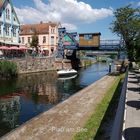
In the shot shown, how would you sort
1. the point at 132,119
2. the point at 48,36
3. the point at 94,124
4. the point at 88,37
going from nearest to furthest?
the point at 132,119
the point at 94,124
the point at 88,37
the point at 48,36

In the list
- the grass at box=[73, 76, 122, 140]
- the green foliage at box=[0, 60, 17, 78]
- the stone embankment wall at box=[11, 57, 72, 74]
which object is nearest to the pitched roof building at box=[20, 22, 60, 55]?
the stone embankment wall at box=[11, 57, 72, 74]

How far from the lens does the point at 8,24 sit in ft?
229

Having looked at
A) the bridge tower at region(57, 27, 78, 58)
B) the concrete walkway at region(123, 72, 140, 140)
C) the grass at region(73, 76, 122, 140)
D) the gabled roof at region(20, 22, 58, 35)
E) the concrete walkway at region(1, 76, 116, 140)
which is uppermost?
the gabled roof at region(20, 22, 58, 35)

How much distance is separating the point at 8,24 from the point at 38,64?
11.7 meters

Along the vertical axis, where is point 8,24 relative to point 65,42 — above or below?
above

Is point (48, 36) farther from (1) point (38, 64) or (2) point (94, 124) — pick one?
(2) point (94, 124)

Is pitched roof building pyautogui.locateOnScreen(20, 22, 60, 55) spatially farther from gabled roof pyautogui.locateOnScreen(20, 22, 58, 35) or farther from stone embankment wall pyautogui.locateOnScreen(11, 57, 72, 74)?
stone embankment wall pyautogui.locateOnScreen(11, 57, 72, 74)

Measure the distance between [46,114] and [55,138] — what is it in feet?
19.4

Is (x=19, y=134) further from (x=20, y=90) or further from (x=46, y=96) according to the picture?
(x=20, y=90)

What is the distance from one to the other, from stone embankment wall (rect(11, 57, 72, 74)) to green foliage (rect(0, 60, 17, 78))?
3.85 m

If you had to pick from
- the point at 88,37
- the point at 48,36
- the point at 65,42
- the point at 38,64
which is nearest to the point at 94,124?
the point at 38,64

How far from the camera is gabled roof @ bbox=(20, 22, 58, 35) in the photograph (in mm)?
99062

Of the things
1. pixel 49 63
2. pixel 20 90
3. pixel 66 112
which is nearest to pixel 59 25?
pixel 49 63

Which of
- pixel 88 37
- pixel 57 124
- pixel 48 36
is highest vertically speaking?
pixel 48 36
